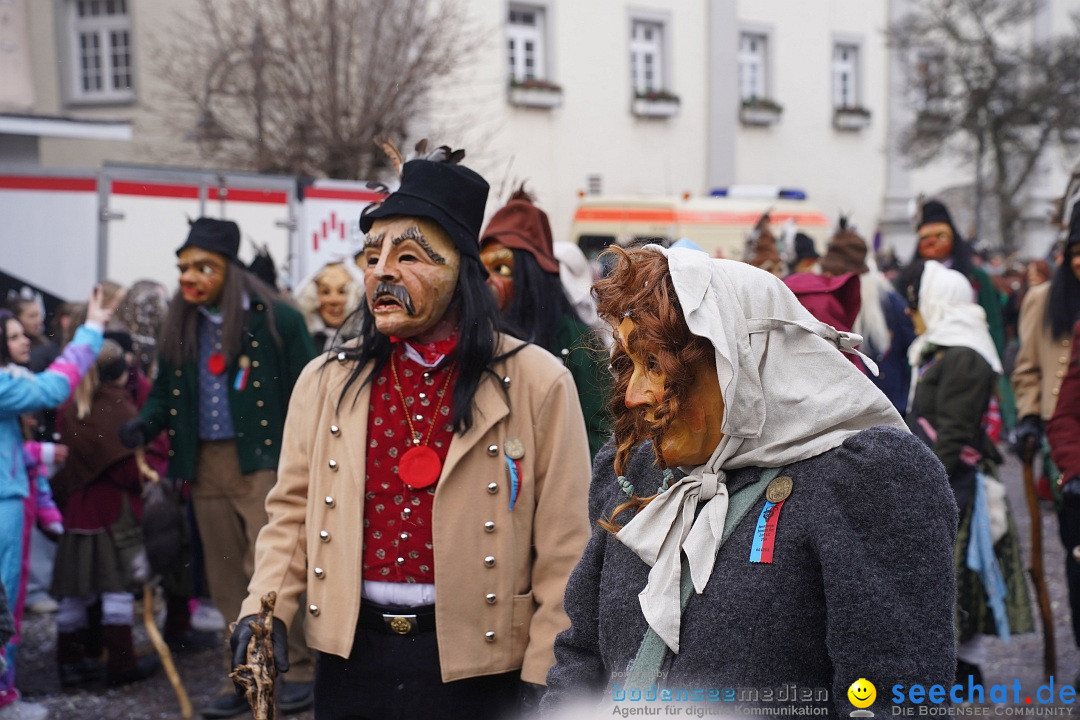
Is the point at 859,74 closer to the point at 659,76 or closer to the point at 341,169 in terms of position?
the point at 659,76

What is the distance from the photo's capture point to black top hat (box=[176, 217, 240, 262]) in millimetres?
5461

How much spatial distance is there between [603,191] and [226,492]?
1597cm

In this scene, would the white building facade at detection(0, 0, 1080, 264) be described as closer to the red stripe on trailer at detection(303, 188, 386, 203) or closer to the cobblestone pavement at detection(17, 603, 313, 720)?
the red stripe on trailer at detection(303, 188, 386, 203)

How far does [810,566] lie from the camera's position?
2053mm

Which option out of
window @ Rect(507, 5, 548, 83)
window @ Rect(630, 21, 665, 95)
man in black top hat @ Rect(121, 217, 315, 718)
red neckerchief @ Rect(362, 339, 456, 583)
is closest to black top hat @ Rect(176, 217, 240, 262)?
man in black top hat @ Rect(121, 217, 315, 718)

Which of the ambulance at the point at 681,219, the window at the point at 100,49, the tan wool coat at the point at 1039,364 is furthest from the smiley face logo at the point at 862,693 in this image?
the window at the point at 100,49

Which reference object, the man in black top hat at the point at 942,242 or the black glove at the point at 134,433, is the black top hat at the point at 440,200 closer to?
the black glove at the point at 134,433

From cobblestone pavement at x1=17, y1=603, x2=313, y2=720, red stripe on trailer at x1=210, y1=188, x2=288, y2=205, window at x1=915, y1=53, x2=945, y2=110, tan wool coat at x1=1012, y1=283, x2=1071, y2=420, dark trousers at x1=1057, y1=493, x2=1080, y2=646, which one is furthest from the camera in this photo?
window at x1=915, y1=53, x2=945, y2=110

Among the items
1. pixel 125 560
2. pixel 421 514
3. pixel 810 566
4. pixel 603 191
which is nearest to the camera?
pixel 810 566

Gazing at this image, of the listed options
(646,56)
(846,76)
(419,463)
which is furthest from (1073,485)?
(846,76)

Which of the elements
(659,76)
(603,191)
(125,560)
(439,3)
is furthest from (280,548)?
(659,76)

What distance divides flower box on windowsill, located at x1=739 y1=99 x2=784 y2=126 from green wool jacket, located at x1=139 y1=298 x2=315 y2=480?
18615 millimetres

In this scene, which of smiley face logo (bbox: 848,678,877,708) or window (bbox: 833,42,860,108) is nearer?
smiley face logo (bbox: 848,678,877,708)

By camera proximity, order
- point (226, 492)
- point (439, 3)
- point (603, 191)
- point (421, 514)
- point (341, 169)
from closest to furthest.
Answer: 1. point (421, 514)
2. point (226, 492)
3. point (341, 169)
4. point (439, 3)
5. point (603, 191)
